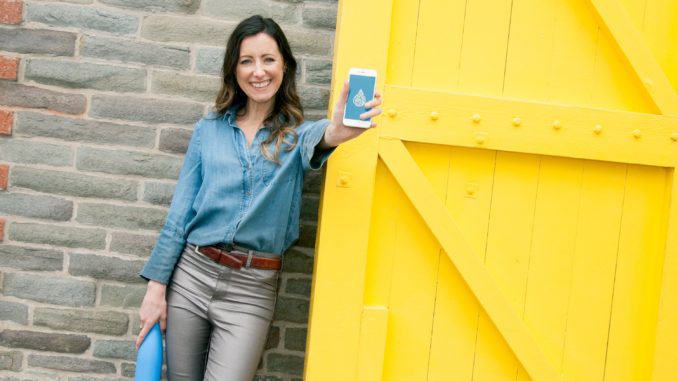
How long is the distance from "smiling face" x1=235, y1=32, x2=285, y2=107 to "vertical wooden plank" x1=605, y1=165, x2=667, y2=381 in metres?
1.35

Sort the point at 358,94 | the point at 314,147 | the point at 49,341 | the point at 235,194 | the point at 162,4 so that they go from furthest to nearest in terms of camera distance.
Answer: the point at 49,341 < the point at 162,4 < the point at 235,194 < the point at 314,147 < the point at 358,94

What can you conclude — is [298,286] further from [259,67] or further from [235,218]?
[259,67]

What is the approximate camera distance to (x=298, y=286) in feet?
9.50

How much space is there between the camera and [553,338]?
2566mm

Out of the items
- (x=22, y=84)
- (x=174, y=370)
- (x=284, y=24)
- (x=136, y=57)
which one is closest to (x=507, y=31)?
(x=284, y=24)

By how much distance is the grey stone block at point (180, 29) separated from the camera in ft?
9.17

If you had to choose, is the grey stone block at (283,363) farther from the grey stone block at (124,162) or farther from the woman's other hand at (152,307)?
A: the grey stone block at (124,162)

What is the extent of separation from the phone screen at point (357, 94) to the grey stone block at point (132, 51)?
3.13 ft

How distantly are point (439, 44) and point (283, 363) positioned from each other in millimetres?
1464

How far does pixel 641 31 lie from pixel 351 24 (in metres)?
1.07

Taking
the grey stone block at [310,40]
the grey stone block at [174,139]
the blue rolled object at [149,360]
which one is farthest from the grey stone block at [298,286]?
the grey stone block at [310,40]

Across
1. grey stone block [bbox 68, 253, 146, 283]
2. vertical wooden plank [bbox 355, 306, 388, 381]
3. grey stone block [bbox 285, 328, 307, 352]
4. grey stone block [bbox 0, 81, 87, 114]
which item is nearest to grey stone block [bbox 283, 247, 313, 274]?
grey stone block [bbox 285, 328, 307, 352]

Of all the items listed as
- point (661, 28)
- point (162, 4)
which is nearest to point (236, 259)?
point (162, 4)

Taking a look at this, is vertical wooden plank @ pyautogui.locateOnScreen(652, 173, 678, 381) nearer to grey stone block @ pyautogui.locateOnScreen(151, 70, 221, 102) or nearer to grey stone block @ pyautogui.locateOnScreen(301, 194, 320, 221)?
grey stone block @ pyautogui.locateOnScreen(301, 194, 320, 221)
